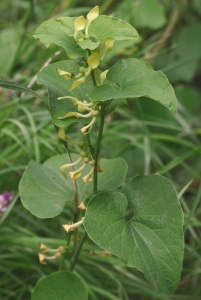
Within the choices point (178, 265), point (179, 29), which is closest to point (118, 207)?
point (178, 265)

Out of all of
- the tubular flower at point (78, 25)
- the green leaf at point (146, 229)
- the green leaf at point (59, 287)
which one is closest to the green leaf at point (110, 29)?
the tubular flower at point (78, 25)

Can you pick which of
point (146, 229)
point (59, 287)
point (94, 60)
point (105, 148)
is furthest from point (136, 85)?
point (105, 148)

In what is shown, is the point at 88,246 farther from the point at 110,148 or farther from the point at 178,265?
the point at 178,265

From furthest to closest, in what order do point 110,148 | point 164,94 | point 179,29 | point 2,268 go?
point 179,29 < point 110,148 < point 2,268 < point 164,94

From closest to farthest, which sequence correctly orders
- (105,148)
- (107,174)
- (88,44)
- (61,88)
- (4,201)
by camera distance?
(88,44), (61,88), (107,174), (4,201), (105,148)

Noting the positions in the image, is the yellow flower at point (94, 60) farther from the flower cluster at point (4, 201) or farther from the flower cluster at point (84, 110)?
the flower cluster at point (4, 201)

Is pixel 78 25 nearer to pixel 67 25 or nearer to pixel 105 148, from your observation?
pixel 67 25
